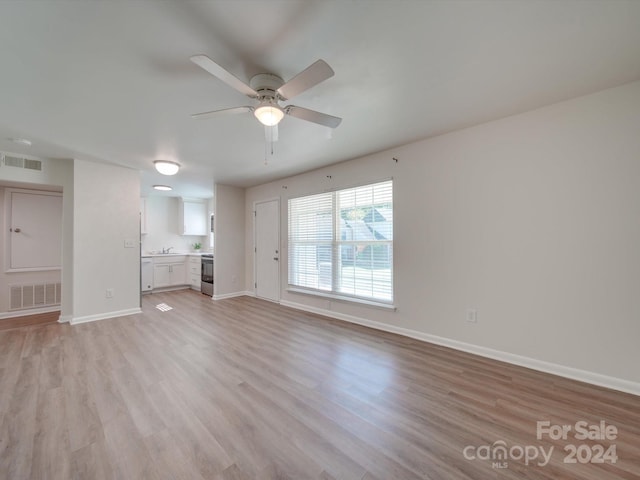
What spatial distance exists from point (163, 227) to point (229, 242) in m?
2.65

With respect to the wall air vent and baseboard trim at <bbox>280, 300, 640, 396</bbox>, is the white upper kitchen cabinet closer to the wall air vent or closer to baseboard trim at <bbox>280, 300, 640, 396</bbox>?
the wall air vent

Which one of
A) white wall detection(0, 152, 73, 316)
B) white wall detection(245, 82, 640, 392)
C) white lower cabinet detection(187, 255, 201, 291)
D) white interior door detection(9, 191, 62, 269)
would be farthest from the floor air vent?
white wall detection(245, 82, 640, 392)

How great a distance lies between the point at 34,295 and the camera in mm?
4461

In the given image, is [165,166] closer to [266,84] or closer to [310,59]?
[266,84]

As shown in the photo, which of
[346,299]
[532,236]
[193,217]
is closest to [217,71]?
[532,236]

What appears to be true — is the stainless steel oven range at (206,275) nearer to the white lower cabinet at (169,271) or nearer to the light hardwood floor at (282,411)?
the white lower cabinet at (169,271)

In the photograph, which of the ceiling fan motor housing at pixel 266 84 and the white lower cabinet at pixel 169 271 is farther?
the white lower cabinet at pixel 169 271

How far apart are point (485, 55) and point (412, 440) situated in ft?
8.40

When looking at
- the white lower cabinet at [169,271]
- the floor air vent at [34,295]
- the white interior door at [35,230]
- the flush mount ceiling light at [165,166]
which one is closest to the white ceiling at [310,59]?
the flush mount ceiling light at [165,166]

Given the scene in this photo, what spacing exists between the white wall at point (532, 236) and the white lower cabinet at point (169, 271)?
560cm

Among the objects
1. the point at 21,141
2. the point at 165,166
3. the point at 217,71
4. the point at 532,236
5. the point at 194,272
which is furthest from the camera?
the point at 194,272

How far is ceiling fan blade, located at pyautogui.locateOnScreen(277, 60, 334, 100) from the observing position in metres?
1.47

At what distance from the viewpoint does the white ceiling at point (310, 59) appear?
4.65 feet

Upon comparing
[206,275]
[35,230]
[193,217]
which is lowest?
[206,275]
